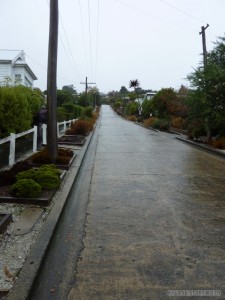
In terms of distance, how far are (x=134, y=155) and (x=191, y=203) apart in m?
8.34

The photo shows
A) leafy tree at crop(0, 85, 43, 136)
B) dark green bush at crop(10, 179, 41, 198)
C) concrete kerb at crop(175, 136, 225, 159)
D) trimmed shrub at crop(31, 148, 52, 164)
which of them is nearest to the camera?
dark green bush at crop(10, 179, 41, 198)

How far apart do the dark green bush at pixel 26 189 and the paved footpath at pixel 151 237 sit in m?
1.04

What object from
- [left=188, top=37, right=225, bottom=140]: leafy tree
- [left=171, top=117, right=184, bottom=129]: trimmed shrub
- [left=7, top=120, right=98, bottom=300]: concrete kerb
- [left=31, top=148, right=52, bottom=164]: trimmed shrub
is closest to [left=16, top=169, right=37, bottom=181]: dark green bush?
[left=7, top=120, right=98, bottom=300]: concrete kerb

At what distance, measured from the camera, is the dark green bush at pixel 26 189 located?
699cm

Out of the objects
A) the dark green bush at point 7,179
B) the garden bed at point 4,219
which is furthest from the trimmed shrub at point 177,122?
the garden bed at point 4,219

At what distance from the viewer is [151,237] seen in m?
5.52

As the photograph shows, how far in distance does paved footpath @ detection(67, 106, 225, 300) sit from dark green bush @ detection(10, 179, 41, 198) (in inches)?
41.1

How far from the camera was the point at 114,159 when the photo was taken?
14.5m

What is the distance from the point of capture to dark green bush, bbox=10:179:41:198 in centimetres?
699

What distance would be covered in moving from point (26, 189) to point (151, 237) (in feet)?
8.68

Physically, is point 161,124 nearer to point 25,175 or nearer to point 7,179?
point 25,175

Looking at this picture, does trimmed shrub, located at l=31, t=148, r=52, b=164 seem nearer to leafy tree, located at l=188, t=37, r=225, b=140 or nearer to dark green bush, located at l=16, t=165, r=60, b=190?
dark green bush, located at l=16, t=165, r=60, b=190

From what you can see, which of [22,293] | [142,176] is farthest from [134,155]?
[22,293]

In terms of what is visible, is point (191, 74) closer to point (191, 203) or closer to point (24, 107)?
point (24, 107)
